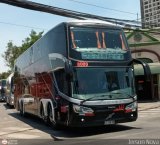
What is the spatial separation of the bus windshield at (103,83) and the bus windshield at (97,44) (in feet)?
1.67

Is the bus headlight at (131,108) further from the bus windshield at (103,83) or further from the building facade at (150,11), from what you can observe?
the building facade at (150,11)

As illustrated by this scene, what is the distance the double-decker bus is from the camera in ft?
46.8

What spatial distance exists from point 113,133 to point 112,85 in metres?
1.73

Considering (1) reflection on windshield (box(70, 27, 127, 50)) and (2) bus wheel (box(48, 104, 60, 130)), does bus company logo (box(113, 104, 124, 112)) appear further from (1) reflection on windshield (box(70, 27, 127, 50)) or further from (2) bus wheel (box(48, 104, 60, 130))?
(2) bus wheel (box(48, 104, 60, 130))

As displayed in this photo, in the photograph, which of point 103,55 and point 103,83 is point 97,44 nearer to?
point 103,55

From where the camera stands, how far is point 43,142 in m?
13.6

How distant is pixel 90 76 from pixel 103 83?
1.77 feet

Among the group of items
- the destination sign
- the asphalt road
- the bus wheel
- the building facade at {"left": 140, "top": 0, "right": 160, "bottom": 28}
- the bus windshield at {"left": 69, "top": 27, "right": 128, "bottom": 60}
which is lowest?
the asphalt road

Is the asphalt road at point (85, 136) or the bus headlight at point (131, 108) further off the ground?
the bus headlight at point (131, 108)

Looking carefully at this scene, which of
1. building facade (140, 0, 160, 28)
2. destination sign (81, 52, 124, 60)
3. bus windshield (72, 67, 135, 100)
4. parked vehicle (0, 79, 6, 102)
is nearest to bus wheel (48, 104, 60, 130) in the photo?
bus windshield (72, 67, 135, 100)

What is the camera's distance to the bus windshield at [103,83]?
14.3 metres

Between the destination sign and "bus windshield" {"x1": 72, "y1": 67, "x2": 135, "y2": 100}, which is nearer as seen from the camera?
"bus windshield" {"x1": 72, "y1": 67, "x2": 135, "y2": 100}

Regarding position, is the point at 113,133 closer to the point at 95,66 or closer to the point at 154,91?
the point at 95,66

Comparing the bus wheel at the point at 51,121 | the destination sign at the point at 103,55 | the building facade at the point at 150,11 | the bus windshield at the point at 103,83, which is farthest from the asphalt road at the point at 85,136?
the building facade at the point at 150,11
